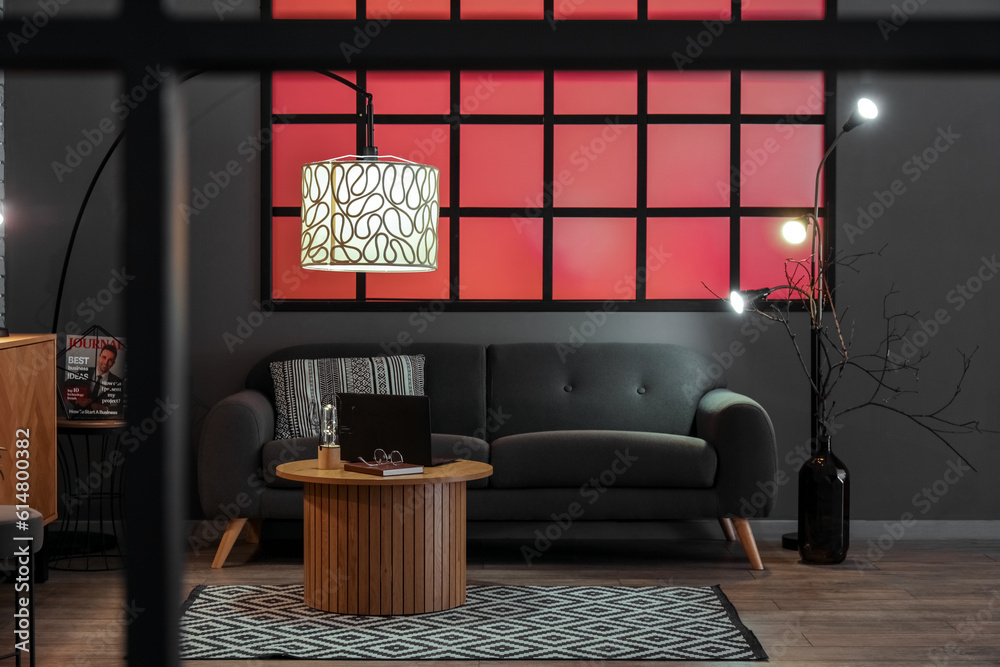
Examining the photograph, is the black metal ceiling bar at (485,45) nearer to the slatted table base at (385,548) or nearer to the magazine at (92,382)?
the slatted table base at (385,548)

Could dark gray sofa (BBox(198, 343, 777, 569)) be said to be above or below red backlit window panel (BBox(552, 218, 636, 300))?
below

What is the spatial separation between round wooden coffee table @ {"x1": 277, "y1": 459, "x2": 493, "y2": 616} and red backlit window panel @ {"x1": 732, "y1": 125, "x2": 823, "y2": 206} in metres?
2.55

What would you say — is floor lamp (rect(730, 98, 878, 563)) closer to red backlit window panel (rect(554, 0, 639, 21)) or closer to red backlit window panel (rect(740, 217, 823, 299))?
red backlit window panel (rect(740, 217, 823, 299))

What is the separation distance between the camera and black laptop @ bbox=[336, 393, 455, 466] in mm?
3588

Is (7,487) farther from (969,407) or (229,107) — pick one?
(969,407)

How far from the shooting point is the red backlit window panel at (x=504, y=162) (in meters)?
5.25

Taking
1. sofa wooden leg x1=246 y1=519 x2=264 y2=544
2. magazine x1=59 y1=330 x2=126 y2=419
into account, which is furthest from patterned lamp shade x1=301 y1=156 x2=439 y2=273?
sofa wooden leg x1=246 y1=519 x2=264 y2=544

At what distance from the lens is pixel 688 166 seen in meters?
5.25

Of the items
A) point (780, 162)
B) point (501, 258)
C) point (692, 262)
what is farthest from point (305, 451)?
point (780, 162)

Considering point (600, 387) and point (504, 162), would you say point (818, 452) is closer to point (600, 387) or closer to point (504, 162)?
point (600, 387)

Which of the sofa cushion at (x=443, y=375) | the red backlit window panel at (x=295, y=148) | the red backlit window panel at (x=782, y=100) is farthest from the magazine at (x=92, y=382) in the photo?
the red backlit window panel at (x=782, y=100)

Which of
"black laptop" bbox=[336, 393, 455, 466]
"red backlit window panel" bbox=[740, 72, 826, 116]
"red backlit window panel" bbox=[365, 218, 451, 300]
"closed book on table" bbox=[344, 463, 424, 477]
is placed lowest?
"closed book on table" bbox=[344, 463, 424, 477]

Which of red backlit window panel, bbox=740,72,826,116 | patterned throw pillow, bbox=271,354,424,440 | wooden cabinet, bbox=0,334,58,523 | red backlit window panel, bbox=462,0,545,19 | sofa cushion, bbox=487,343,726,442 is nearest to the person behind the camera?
wooden cabinet, bbox=0,334,58,523

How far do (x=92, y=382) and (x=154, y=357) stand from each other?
4331 millimetres
